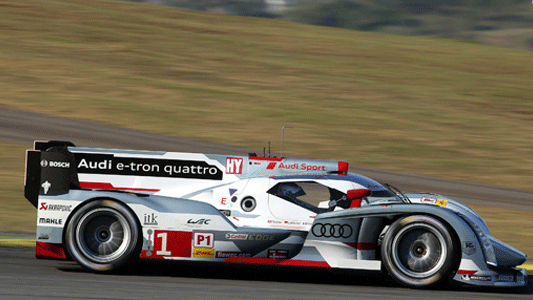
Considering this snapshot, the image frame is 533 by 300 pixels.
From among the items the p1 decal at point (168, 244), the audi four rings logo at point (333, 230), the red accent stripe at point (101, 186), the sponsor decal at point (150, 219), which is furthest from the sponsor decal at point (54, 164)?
the audi four rings logo at point (333, 230)

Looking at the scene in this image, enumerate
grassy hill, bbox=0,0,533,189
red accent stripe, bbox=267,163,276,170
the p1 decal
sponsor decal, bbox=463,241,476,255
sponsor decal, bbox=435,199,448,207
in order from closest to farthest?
sponsor decal, bbox=463,241,476,255
the p1 decal
red accent stripe, bbox=267,163,276,170
sponsor decal, bbox=435,199,448,207
grassy hill, bbox=0,0,533,189

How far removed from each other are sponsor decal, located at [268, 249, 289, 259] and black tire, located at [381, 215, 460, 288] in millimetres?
955

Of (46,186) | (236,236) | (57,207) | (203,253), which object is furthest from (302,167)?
(46,186)

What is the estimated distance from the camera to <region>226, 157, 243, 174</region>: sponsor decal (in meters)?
7.53

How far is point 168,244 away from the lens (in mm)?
7129

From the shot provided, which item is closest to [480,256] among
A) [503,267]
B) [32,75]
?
[503,267]

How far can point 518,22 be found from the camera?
603ft

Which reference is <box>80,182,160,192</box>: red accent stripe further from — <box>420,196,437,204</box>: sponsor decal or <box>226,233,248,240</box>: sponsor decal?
<box>420,196,437,204</box>: sponsor decal

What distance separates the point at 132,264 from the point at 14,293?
130cm

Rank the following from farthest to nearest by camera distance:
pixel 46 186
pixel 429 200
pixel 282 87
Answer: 1. pixel 282 87
2. pixel 429 200
3. pixel 46 186

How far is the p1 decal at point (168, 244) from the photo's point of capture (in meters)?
7.12

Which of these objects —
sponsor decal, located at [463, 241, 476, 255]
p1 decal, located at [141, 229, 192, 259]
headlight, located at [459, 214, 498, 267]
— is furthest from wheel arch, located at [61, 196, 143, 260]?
headlight, located at [459, 214, 498, 267]

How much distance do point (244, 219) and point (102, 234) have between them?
1456mm

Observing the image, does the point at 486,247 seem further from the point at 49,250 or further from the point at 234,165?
the point at 49,250
